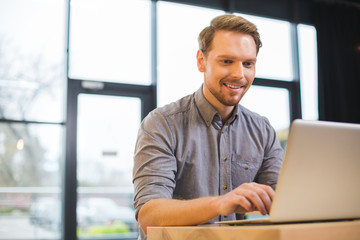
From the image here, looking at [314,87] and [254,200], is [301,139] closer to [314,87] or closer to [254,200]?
[254,200]

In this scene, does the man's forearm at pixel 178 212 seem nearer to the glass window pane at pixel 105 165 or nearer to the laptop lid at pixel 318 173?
the laptop lid at pixel 318 173

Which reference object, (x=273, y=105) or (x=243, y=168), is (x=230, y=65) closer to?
(x=243, y=168)

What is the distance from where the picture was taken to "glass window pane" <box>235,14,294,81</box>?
500cm

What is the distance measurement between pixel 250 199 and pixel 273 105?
4.21 meters

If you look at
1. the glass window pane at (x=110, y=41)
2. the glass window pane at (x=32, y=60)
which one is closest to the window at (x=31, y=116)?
the glass window pane at (x=32, y=60)

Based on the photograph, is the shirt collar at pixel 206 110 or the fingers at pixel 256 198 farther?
the shirt collar at pixel 206 110

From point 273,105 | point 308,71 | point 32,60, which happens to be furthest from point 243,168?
point 308,71

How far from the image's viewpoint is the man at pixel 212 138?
137 centimetres

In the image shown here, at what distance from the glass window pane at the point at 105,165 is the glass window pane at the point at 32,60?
0.30 meters

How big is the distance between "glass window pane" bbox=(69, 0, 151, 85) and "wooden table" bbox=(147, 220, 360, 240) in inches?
138

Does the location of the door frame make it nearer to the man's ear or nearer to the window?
the window

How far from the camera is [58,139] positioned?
4066 millimetres

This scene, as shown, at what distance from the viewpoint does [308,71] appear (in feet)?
17.3

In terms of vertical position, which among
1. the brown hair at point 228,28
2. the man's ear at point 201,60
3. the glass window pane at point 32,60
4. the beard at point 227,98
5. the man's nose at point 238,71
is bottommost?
the beard at point 227,98
